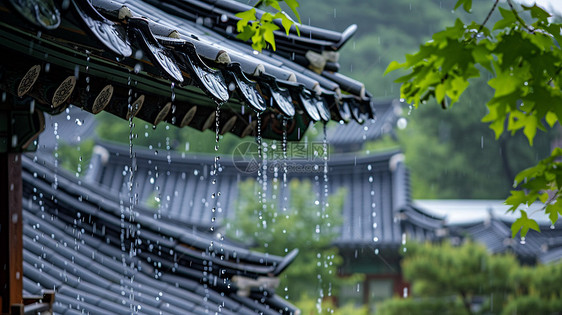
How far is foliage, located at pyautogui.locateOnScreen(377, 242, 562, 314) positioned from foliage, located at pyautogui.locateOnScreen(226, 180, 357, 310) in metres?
1.87

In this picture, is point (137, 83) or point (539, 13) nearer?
point (539, 13)

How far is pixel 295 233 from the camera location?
1467 centimetres

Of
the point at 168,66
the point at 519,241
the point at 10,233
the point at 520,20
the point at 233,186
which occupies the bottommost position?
the point at 519,241

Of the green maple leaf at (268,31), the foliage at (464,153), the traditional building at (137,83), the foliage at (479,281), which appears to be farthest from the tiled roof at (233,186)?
the foliage at (464,153)

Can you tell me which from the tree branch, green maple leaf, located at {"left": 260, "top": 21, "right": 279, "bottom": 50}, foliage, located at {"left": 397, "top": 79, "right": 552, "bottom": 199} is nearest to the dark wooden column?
green maple leaf, located at {"left": 260, "top": 21, "right": 279, "bottom": 50}

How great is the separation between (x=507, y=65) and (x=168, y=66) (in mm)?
1478

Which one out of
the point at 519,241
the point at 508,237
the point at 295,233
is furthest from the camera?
the point at 508,237

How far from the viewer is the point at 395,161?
1884 cm

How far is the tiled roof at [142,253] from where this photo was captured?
564cm

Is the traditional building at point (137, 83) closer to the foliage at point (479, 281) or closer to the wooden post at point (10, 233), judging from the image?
the wooden post at point (10, 233)

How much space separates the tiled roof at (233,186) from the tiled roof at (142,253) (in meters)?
11.5

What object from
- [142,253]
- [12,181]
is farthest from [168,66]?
[142,253]

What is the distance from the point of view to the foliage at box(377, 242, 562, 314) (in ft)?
47.0

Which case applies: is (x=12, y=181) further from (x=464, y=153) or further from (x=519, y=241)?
(x=464, y=153)
